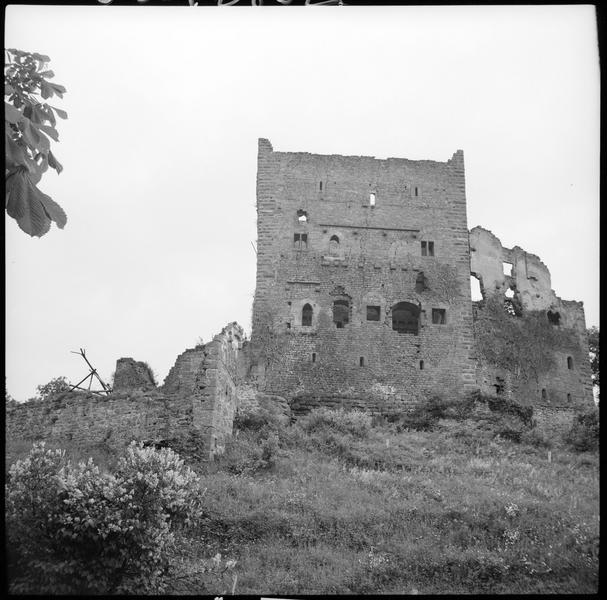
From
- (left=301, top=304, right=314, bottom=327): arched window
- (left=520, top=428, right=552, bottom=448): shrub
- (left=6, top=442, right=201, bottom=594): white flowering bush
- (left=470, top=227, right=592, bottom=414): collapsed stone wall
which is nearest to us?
(left=6, top=442, right=201, bottom=594): white flowering bush

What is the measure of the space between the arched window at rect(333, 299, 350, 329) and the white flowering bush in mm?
18514

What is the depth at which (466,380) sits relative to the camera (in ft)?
93.0

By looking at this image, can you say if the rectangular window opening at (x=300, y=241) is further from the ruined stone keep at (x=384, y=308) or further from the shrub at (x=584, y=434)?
the shrub at (x=584, y=434)

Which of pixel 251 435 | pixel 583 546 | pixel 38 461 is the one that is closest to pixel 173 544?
pixel 38 461

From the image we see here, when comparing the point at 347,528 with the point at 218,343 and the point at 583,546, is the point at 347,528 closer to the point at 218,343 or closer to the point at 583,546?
the point at 583,546

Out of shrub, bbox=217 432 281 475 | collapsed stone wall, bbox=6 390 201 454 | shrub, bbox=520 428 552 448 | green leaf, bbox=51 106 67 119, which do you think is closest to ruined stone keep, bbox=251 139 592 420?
shrub, bbox=520 428 552 448

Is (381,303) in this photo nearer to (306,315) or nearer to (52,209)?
(306,315)

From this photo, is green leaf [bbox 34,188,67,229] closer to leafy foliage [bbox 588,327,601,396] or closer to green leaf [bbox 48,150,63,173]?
green leaf [bbox 48,150,63,173]

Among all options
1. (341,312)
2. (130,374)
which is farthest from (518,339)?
(130,374)

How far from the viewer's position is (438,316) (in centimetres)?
2962

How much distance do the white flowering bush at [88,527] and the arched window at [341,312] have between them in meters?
18.5

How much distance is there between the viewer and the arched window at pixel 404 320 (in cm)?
3011

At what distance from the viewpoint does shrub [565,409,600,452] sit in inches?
885

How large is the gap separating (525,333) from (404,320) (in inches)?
221
